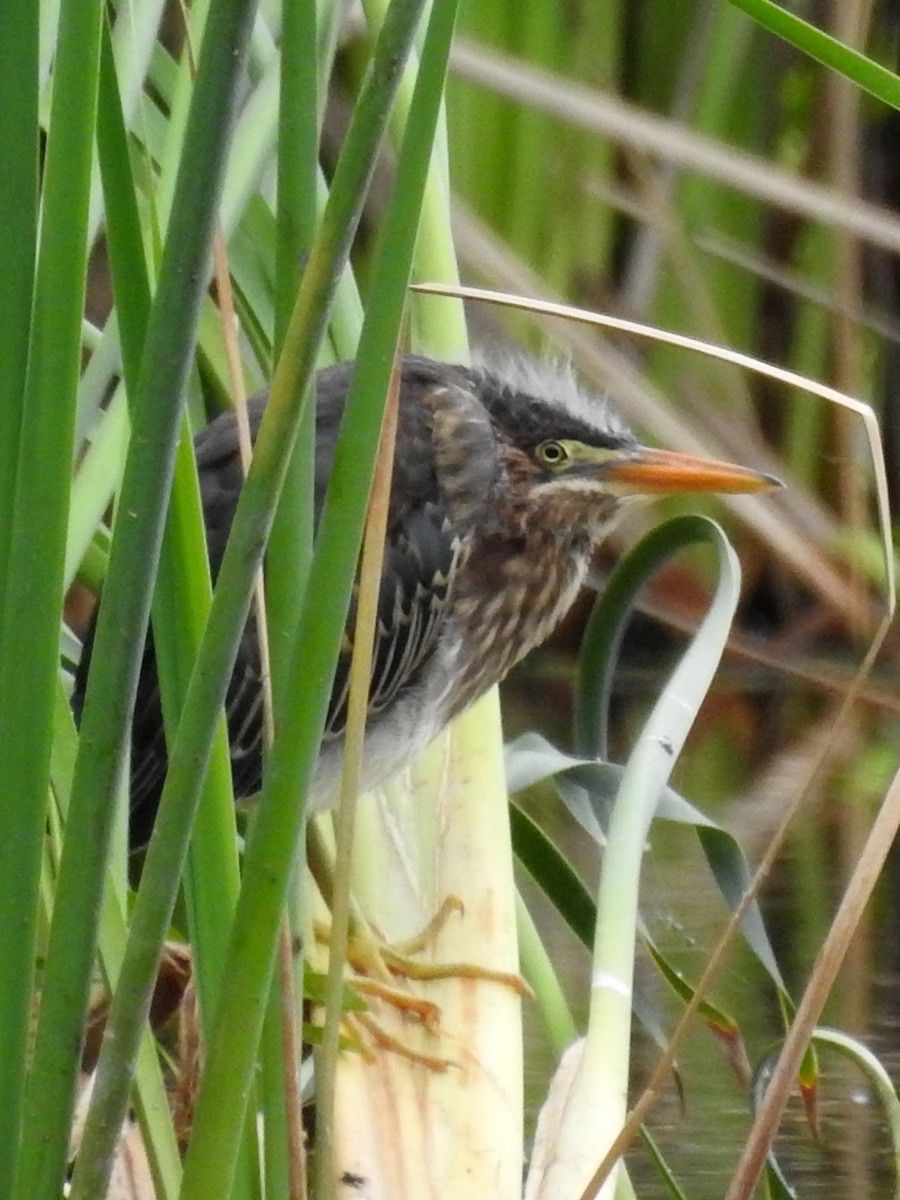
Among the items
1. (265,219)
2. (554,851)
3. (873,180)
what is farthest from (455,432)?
(873,180)

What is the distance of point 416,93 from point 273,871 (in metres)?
0.35

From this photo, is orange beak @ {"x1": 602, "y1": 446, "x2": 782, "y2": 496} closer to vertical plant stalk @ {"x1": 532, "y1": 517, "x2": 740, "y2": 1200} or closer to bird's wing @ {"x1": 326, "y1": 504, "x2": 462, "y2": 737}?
bird's wing @ {"x1": 326, "y1": 504, "x2": 462, "y2": 737}

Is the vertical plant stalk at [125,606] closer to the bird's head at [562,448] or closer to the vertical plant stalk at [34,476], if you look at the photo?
the vertical plant stalk at [34,476]

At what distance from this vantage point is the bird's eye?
2.23 m

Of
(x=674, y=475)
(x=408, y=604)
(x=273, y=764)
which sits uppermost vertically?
(x=674, y=475)

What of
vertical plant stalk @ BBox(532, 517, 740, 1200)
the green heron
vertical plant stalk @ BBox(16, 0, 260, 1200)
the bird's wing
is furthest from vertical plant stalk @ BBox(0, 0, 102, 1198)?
the bird's wing

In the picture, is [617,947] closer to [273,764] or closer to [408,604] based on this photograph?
[273,764]

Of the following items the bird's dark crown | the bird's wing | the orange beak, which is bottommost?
the bird's wing

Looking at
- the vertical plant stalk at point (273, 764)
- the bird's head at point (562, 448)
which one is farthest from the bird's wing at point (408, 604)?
the vertical plant stalk at point (273, 764)

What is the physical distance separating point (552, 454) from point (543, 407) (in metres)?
0.05

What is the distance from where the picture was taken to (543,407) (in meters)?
2.22

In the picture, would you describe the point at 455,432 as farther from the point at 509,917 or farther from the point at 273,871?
the point at 273,871

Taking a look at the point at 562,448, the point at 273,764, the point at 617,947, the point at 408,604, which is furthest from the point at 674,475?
the point at 273,764

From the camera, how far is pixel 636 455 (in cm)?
216
